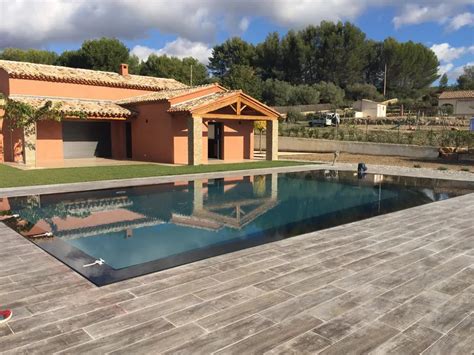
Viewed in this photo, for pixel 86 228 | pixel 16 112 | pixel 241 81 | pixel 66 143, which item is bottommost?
pixel 86 228

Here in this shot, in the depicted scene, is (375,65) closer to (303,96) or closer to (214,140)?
(303,96)

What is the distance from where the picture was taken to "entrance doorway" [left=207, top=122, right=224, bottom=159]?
24.7 metres

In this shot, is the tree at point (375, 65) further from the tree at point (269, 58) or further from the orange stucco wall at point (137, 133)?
the orange stucco wall at point (137, 133)

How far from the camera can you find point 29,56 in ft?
168

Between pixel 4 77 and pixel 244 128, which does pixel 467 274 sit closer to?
pixel 244 128

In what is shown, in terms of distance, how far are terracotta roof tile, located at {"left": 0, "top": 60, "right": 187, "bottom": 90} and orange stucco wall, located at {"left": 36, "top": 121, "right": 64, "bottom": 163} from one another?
287 centimetres

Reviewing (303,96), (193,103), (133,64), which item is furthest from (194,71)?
(193,103)

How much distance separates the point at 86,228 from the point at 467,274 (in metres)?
7.09

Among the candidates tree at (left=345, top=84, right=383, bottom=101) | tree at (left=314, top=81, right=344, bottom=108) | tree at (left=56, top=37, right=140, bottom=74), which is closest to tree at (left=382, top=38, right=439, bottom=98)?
tree at (left=345, top=84, right=383, bottom=101)

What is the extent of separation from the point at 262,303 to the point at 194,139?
1634cm

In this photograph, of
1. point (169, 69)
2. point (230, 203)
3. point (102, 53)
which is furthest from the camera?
point (169, 69)

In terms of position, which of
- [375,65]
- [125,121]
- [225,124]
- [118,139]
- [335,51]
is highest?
[335,51]

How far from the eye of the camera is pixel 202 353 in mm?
3309

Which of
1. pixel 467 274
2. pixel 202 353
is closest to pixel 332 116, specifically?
pixel 467 274
